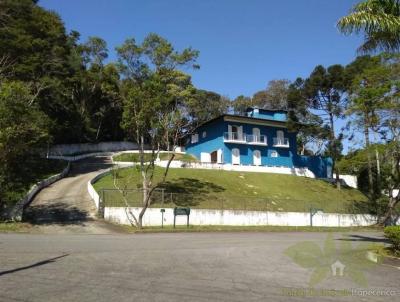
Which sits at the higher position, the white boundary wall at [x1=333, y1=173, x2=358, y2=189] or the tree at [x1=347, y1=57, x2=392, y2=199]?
the tree at [x1=347, y1=57, x2=392, y2=199]

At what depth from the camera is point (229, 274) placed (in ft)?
33.0

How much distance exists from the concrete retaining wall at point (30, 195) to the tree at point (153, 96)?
6394mm

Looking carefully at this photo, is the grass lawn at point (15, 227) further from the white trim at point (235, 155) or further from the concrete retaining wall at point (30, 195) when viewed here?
the white trim at point (235, 155)

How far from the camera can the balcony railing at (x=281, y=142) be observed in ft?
192

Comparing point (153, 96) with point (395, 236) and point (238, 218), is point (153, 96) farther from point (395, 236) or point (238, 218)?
point (395, 236)

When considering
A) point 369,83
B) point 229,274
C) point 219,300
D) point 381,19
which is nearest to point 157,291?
point 219,300

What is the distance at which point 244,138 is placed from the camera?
56406 millimetres

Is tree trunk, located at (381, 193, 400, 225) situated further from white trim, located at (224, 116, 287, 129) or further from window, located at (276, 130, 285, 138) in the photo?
window, located at (276, 130, 285, 138)

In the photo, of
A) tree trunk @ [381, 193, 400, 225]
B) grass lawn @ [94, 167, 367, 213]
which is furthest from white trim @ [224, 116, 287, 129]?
tree trunk @ [381, 193, 400, 225]

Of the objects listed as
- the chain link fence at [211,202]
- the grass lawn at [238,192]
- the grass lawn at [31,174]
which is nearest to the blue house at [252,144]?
the grass lawn at [238,192]

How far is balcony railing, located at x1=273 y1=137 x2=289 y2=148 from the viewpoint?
58516 mm

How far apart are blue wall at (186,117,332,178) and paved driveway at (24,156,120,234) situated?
20.9 metres

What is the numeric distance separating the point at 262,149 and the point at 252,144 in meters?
2.17

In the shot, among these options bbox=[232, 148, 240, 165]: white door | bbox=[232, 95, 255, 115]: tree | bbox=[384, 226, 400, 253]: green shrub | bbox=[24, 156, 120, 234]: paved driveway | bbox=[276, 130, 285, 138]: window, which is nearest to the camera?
bbox=[384, 226, 400, 253]: green shrub
